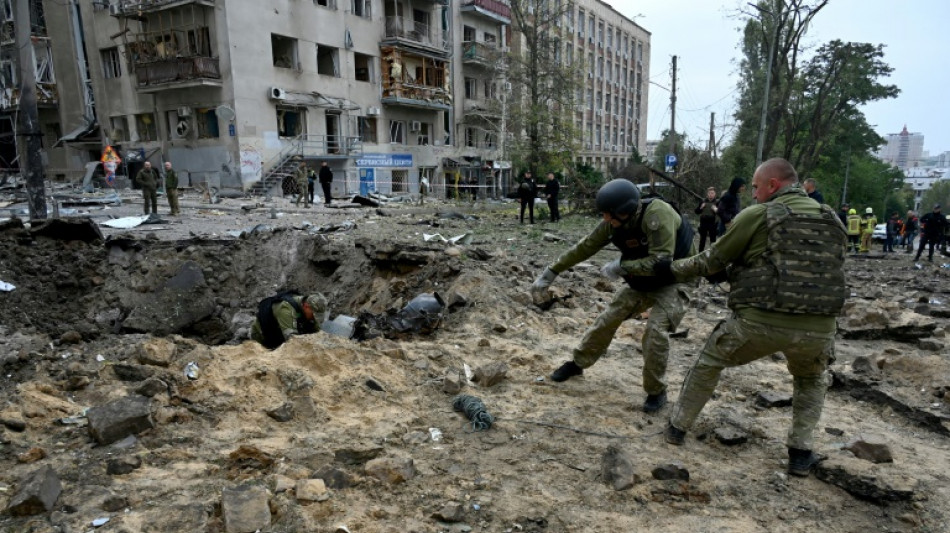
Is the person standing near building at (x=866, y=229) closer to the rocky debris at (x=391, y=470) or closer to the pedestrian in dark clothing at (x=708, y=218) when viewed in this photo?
the pedestrian in dark clothing at (x=708, y=218)

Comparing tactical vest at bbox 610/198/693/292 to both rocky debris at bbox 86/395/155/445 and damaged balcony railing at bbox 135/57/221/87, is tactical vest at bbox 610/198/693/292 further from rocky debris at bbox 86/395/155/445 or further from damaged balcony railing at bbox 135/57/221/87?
damaged balcony railing at bbox 135/57/221/87

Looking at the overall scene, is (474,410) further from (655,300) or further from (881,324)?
(881,324)

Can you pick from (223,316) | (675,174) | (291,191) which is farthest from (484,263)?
(291,191)

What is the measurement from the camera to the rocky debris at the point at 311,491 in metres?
2.61

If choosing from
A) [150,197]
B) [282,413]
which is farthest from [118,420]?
[150,197]

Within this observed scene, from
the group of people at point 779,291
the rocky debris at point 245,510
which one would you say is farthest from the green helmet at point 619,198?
the rocky debris at point 245,510

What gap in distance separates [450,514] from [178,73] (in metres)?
25.9

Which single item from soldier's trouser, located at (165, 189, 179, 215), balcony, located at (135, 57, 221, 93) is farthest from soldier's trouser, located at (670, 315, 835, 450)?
balcony, located at (135, 57, 221, 93)

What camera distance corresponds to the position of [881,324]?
609 cm

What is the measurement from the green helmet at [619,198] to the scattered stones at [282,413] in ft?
7.97

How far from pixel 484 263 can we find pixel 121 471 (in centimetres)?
546

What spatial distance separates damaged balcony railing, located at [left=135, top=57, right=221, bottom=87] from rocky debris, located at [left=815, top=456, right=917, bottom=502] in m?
25.5

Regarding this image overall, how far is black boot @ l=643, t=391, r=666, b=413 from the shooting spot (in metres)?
3.95

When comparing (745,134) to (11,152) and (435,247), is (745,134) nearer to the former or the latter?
(435,247)
